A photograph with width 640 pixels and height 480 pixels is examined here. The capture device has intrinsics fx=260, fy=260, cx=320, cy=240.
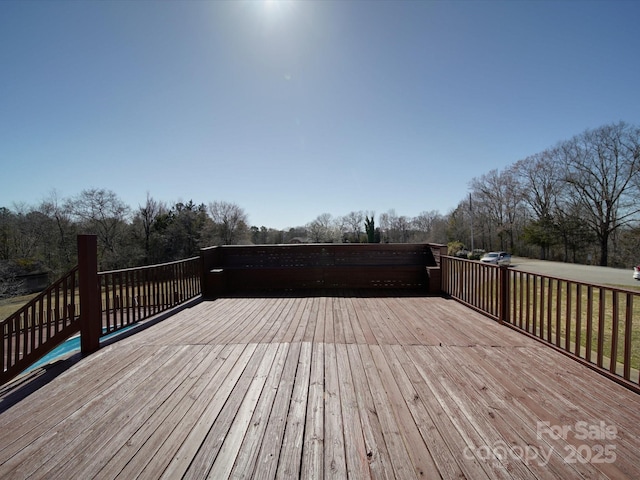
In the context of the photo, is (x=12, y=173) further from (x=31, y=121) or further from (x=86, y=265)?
(x=86, y=265)

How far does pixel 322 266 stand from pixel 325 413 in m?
4.17

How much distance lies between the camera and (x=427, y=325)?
11.2 feet

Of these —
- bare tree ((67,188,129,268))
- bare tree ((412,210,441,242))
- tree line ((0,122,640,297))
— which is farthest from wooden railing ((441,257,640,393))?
bare tree ((412,210,441,242))

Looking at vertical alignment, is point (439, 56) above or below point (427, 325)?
above

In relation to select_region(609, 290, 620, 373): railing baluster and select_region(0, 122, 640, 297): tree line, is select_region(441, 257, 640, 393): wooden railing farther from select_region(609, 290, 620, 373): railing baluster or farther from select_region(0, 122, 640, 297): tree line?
select_region(0, 122, 640, 297): tree line

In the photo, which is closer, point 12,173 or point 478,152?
point 12,173

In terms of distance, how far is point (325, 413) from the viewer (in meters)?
1.67

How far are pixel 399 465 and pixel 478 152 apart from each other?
58.9 feet

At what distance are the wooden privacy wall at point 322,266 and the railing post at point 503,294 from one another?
2.04 metres

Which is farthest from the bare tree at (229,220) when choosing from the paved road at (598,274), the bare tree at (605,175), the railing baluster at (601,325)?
the bare tree at (605,175)

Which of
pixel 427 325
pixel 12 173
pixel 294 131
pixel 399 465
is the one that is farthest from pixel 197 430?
pixel 12 173

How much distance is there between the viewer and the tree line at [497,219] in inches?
781

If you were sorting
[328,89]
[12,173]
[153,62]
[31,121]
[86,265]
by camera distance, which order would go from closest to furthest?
1. [86,265]
2. [153,62]
3. [328,89]
4. [31,121]
5. [12,173]

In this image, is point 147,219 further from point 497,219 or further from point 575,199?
point 575,199
